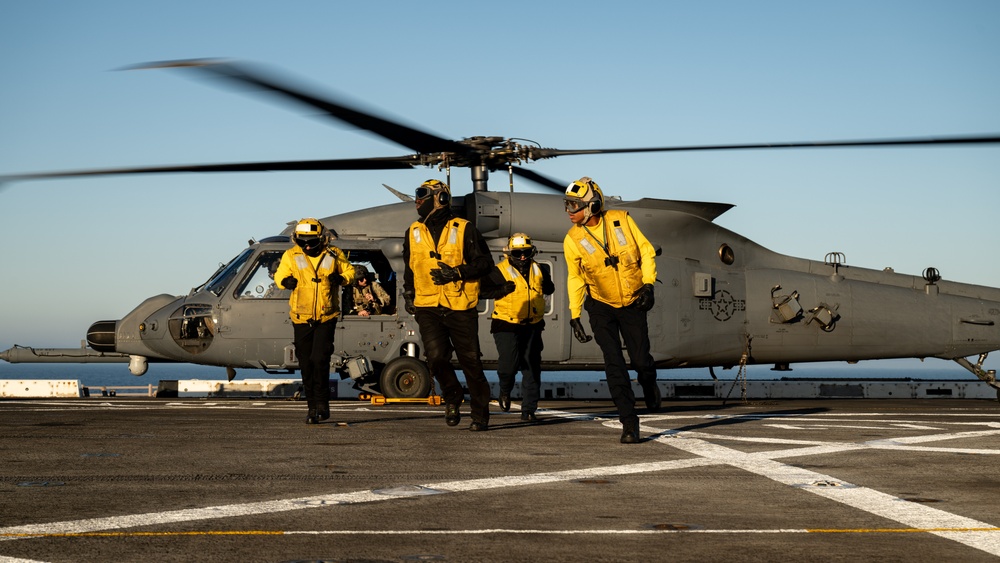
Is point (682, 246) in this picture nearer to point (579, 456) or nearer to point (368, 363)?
point (368, 363)

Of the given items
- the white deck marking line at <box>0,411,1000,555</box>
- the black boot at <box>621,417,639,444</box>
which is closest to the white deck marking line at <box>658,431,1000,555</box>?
the white deck marking line at <box>0,411,1000,555</box>

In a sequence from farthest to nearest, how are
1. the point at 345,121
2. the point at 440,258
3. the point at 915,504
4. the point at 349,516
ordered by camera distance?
1. the point at 345,121
2. the point at 440,258
3. the point at 915,504
4. the point at 349,516

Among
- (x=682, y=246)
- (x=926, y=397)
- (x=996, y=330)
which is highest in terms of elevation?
(x=682, y=246)

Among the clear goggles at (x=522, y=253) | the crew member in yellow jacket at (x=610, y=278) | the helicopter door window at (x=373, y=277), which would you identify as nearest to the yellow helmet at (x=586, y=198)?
the crew member in yellow jacket at (x=610, y=278)

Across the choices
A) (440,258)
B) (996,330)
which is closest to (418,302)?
(440,258)

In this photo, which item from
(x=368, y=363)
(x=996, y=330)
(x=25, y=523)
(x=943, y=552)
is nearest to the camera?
(x=943, y=552)

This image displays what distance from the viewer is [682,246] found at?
17.6m

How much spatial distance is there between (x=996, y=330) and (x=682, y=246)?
5.93m

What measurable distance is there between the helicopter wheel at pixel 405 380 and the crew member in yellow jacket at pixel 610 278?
6633 millimetres

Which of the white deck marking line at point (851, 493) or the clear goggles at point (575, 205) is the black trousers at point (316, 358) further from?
the white deck marking line at point (851, 493)

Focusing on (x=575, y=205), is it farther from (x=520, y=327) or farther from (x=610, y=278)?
(x=520, y=327)

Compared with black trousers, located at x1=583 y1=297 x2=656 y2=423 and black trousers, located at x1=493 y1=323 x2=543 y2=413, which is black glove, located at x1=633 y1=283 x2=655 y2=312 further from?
black trousers, located at x1=493 y1=323 x2=543 y2=413

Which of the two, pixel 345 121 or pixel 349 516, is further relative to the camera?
pixel 345 121

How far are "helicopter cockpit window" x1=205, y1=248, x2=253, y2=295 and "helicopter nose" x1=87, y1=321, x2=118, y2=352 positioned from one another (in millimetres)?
1867
